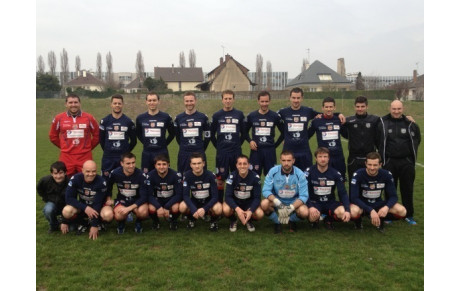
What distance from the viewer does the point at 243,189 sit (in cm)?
500

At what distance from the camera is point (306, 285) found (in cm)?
335

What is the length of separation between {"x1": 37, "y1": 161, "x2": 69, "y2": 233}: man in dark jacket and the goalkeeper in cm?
274

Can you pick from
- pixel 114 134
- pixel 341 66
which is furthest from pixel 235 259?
pixel 341 66

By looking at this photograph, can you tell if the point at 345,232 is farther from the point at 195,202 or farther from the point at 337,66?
the point at 337,66

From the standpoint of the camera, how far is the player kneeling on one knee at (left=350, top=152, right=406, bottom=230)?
4.77m

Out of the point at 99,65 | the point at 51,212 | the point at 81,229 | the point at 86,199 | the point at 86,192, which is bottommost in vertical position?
the point at 81,229

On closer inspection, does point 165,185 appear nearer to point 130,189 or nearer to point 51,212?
point 130,189

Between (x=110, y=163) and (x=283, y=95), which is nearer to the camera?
(x=110, y=163)

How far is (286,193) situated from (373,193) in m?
1.20

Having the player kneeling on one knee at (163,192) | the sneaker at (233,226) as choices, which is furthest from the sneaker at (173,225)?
the sneaker at (233,226)

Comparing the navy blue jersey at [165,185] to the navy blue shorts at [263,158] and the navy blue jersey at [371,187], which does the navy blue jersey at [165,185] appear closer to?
the navy blue shorts at [263,158]

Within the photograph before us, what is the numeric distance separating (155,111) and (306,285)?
348 cm

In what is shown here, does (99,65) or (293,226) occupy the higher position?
(99,65)

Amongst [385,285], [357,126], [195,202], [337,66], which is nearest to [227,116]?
[195,202]
